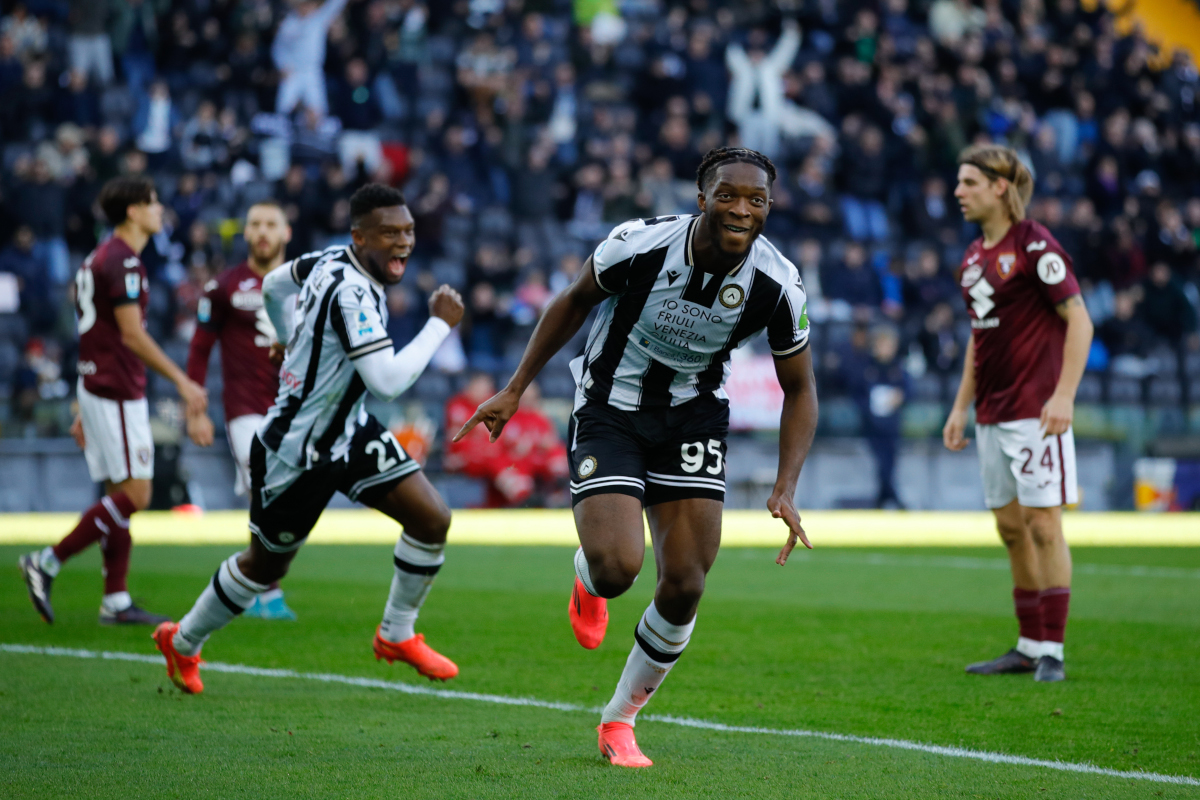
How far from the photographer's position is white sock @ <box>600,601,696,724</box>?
4695mm

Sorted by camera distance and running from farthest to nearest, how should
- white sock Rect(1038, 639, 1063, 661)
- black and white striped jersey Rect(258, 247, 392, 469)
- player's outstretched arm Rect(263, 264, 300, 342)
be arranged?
white sock Rect(1038, 639, 1063, 661)
player's outstretched arm Rect(263, 264, 300, 342)
black and white striped jersey Rect(258, 247, 392, 469)

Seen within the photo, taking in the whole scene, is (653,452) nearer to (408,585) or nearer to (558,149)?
(408,585)

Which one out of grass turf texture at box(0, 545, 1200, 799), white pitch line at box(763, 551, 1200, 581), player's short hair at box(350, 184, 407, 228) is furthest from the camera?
white pitch line at box(763, 551, 1200, 581)

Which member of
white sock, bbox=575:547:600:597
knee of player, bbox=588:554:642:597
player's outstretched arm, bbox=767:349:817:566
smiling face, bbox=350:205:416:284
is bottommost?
white sock, bbox=575:547:600:597

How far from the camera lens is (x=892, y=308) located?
20594 millimetres

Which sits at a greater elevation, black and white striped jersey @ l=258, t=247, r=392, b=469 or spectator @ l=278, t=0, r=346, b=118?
spectator @ l=278, t=0, r=346, b=118

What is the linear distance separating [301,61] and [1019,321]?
52.6ft

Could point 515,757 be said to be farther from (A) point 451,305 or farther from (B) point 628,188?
(B) point 628,188

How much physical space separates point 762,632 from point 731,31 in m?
18.5

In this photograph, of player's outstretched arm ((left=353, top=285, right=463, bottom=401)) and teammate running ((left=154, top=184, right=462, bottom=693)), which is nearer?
player's outstretched arm ((left=353, top=285, right=463, bottom=401))

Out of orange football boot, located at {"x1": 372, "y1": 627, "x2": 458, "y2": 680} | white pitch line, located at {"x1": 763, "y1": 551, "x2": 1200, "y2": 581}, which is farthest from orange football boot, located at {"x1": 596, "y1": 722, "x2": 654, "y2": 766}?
white pitch line, located at {"x1": 763, "y1": 551, "x2": 1200, "y2": 581}

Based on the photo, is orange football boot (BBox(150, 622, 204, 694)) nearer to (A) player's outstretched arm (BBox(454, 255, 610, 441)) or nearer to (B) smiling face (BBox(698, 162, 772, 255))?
(A) player's outstretched arm (BBox(454, 255, 610, 441))

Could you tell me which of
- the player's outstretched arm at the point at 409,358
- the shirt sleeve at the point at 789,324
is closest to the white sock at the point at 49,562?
the player's outstretched arm at the point at 409,358

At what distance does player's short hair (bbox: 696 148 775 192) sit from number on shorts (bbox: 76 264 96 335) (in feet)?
15.5
